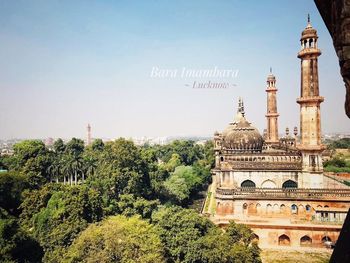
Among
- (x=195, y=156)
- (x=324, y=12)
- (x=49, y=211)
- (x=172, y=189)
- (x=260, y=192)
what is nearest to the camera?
(x=324, y=12)

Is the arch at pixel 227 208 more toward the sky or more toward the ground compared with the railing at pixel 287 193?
more toward the ground

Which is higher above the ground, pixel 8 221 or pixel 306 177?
pixel 306 177

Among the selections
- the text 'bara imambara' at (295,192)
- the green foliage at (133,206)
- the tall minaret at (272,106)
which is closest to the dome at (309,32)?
the text 'bara imambara' at (295,192)

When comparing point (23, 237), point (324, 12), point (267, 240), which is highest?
point (324, 12)

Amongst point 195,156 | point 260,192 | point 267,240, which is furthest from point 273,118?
point 195,156

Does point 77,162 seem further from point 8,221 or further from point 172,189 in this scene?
point 8,221

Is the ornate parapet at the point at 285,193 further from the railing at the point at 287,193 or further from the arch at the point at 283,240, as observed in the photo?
the arch at the point at 283,240

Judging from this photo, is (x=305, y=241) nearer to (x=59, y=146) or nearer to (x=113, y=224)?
(x=113, y=224)
